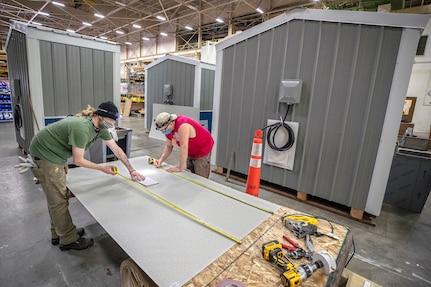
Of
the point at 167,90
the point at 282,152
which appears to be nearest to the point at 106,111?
the point at 282,152

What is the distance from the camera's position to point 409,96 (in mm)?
9367

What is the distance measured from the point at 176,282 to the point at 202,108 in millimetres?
6475

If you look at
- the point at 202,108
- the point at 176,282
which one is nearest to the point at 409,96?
the point at 202,108

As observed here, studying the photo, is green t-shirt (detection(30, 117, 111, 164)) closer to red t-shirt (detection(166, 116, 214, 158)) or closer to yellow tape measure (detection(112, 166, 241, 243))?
yellow tape measure (detection(112, 166, 241, 243))

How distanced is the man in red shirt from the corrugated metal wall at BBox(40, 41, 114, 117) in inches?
108

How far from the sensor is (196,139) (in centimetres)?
287

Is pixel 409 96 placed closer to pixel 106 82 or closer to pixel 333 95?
pixel 333 95

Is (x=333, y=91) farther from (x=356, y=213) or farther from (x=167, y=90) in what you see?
(x=167, y=90)

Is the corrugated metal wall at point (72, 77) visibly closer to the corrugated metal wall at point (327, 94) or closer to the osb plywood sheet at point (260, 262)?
the corrugated metal wall at point (327, 94)

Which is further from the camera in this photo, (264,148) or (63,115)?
(63,115)

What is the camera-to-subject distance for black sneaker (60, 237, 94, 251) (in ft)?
7.28

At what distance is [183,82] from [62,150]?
5.52 metres

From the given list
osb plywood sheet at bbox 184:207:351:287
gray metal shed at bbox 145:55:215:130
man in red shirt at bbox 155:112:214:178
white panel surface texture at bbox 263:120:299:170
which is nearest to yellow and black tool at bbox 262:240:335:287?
osb plywood sheet at bbox 184:207:351:287

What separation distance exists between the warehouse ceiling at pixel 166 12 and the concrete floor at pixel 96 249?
9345mm
